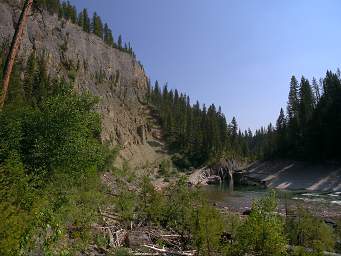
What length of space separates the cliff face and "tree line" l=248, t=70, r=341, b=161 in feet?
140

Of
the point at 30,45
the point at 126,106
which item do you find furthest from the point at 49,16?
the point at 126,106

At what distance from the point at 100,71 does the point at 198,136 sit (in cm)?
4014

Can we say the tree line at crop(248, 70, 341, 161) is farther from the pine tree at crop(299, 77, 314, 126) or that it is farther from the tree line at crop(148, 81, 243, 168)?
the tree line at crop(148, 81, 243, 168)

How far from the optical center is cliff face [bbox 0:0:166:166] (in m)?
99.7

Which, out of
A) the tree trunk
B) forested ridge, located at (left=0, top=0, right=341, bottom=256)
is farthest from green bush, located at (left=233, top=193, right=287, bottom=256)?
the tree trunk

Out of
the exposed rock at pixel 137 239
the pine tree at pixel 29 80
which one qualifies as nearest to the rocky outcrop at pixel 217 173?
the pine tree at pixel 29 80

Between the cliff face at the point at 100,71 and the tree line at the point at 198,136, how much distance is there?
8.22 m

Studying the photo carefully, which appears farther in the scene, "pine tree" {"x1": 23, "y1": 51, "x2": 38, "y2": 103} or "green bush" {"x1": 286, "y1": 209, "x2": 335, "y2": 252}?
"pine tree" {"x1": 23, "y1": 51, "x2": 38, "y2": 103}

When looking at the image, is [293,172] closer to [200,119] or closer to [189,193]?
[189,193]

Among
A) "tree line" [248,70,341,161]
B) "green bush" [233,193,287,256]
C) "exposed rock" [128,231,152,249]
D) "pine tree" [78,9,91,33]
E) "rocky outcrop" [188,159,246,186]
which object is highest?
"pine tree" [78,9,91,33]

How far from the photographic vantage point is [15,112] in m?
18.2

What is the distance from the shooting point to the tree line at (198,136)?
419 feet

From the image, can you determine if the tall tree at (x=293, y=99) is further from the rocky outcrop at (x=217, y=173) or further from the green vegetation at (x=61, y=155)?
the green vegetation at (x=61, y=155)

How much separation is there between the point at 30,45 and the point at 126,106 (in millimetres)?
42738
